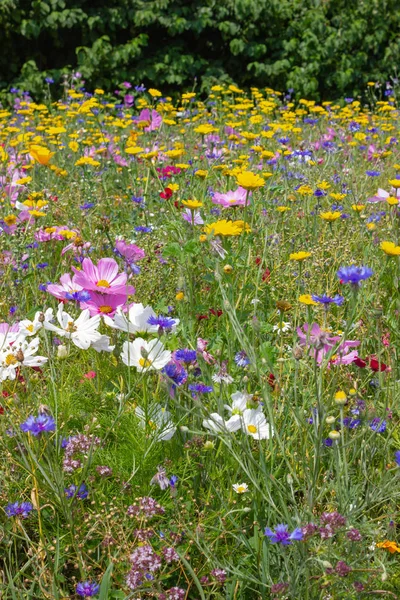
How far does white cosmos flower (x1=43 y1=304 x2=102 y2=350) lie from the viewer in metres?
1.46

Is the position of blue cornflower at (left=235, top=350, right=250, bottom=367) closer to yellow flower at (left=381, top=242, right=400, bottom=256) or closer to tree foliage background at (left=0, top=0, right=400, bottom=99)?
yellow flower at (left=381, top=242, right=400, bottom=256)

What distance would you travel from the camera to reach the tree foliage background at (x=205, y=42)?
7074mm

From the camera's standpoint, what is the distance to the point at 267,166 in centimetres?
326

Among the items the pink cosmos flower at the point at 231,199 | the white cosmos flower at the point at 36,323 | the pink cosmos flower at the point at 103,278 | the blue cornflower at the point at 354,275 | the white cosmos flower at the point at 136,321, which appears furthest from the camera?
the pink cosmos flower at the point at 231,199

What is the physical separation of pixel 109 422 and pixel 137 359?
7.2 inches

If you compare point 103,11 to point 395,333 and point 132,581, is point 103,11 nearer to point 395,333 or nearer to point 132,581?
point 395,333

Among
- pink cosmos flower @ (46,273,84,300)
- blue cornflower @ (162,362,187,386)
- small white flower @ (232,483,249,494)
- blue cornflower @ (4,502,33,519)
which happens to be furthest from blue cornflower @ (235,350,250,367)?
blue cornflower @ (4,502,33,519)

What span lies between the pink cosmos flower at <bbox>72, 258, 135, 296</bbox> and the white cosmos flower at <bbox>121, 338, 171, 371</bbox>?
0.61ft

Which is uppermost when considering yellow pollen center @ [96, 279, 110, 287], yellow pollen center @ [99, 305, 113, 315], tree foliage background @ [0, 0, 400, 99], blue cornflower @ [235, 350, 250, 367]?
yellow pollen center @ [96, 279, 110, 287]

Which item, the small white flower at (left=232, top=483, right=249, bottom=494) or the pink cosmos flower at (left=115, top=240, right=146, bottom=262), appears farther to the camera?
the pink cosmos flower at (left=115, top=240, right=146, bottom=262)

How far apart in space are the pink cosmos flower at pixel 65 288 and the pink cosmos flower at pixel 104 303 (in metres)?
0.04

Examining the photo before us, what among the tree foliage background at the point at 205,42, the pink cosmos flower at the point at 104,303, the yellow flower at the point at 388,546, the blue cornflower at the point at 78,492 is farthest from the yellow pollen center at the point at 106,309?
the tree foliage background at the point at 205,42

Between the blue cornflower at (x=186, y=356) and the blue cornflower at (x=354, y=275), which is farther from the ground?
the blue cornflower at (x=354, y=275)

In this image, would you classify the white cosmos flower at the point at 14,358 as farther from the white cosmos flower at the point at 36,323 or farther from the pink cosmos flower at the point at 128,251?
the pink cosmos flower at the point at 128,251
